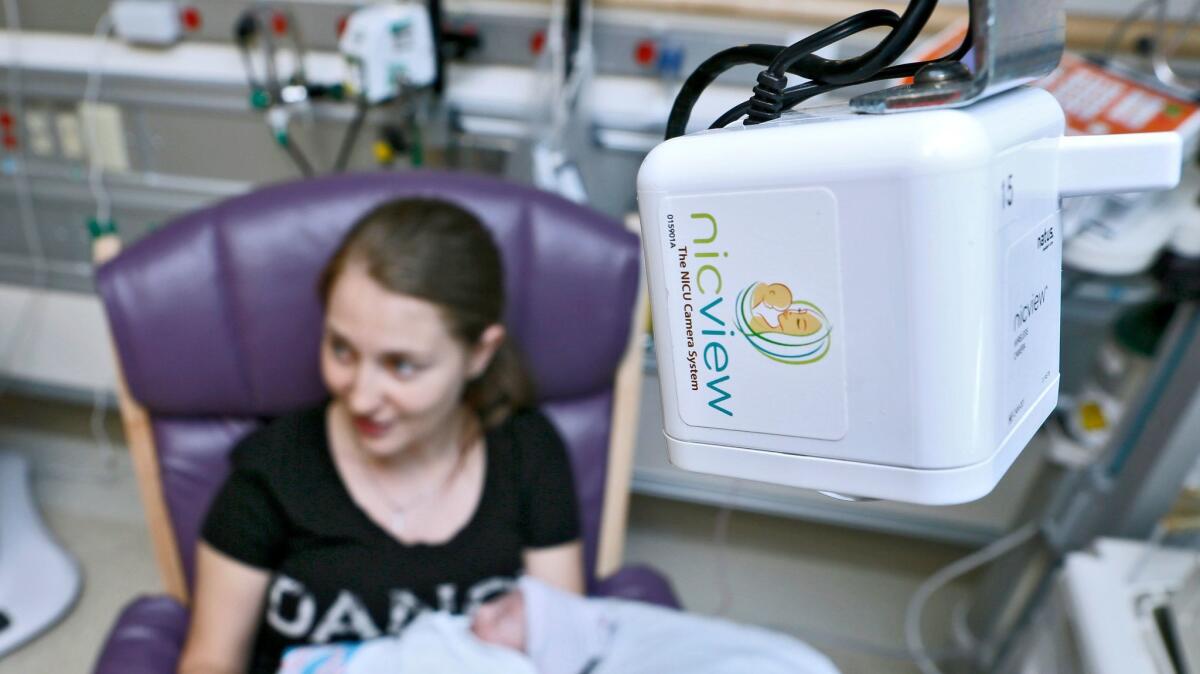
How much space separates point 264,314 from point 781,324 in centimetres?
100

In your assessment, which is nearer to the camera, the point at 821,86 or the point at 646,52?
the point at 821,86

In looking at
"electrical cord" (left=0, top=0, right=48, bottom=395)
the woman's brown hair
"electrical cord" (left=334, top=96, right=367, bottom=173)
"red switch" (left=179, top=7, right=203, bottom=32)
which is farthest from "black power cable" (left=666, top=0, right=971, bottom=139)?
"electrical cord" (left=0, top=0, right=48, bottom=395)

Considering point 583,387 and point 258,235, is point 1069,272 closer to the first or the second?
point 583,387

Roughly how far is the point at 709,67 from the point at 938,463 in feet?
0.57

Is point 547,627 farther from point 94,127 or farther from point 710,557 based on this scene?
point 94,127

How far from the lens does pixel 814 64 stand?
31 cm

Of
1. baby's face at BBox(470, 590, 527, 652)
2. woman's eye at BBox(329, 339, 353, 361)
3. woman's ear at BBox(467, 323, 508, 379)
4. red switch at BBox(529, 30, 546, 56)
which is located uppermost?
red switch at BBox(529, 30, 546, 56)

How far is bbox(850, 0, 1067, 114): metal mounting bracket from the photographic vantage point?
28cm

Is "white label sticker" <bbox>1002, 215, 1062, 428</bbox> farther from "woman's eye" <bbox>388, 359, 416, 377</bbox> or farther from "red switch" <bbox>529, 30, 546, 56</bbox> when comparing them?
"red switch" <bbox>529, 30, 546, 56</bbox>

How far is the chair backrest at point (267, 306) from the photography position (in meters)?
1.12

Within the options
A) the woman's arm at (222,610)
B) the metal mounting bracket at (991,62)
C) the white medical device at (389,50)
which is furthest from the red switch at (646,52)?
the metal mounting bracket at (991,62)

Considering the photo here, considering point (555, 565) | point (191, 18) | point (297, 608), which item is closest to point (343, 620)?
point (297, 608)

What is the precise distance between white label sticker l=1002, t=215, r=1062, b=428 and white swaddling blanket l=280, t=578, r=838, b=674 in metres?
0.64

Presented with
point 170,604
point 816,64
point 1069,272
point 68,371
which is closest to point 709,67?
point 816,64
